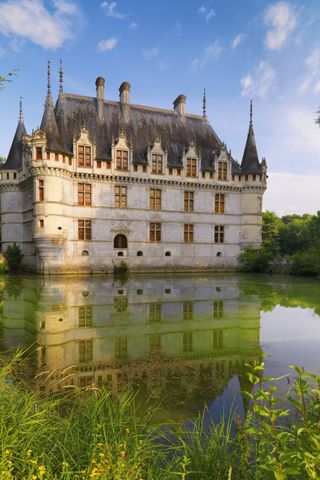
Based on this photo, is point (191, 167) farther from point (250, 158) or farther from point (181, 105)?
point (181, 105)

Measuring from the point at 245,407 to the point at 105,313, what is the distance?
6.21 metres

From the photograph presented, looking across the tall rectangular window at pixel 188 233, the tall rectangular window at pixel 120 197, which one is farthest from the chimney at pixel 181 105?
the tall rectangular window at pixel 188 233

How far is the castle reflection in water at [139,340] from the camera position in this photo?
4969mm

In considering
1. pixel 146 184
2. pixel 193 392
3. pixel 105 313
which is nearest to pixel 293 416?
pixel 193 392

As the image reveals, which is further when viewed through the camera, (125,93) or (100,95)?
(125,93)

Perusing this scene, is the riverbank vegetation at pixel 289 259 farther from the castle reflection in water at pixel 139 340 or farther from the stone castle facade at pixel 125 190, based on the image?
the castle reflection in water at pixel 139 340

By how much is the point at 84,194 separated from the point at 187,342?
18.9m

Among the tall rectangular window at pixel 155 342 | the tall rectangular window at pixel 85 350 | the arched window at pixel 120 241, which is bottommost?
the tall rectangular window at pixel 155 342

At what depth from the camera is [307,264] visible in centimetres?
2358

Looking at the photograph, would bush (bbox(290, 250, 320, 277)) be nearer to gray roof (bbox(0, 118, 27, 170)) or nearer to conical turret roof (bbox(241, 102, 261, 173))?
conical turret roof (bbox(241, 102, 261, 173))

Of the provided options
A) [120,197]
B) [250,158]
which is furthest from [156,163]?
[250,158]

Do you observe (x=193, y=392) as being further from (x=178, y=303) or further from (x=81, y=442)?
(x=178, y=303)

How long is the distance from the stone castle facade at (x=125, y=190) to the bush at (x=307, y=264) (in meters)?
4.13

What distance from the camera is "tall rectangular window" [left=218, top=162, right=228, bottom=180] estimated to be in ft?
92.1
